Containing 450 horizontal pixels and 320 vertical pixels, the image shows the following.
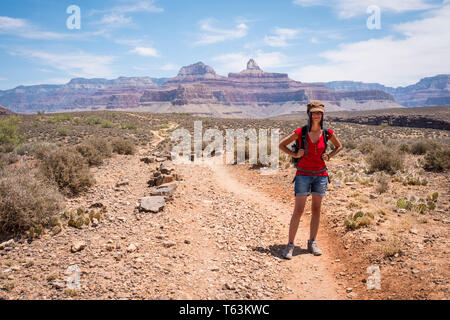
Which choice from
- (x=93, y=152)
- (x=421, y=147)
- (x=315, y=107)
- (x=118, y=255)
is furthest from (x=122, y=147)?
(x=421, y=147)

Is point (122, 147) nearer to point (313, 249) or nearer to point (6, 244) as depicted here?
point (6, 244)

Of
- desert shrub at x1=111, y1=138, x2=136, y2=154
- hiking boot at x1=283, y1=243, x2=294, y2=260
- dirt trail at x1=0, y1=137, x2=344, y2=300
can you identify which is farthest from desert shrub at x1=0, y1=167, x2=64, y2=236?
desert shrub at x1=111, y1=138, x2=136, y2=154

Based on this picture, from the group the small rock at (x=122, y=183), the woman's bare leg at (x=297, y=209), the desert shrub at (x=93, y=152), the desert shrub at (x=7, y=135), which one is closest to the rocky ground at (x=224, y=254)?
the woman's bare leg at (x=297, y=209)

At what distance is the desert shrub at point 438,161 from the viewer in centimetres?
1093

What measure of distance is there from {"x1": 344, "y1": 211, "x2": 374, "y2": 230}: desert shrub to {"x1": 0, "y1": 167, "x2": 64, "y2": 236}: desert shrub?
631 cm

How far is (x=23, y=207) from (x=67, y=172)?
2.90 meters

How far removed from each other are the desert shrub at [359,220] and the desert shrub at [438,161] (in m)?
7.23

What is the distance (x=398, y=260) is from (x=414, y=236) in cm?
109

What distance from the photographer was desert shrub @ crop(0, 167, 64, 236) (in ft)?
17.1
